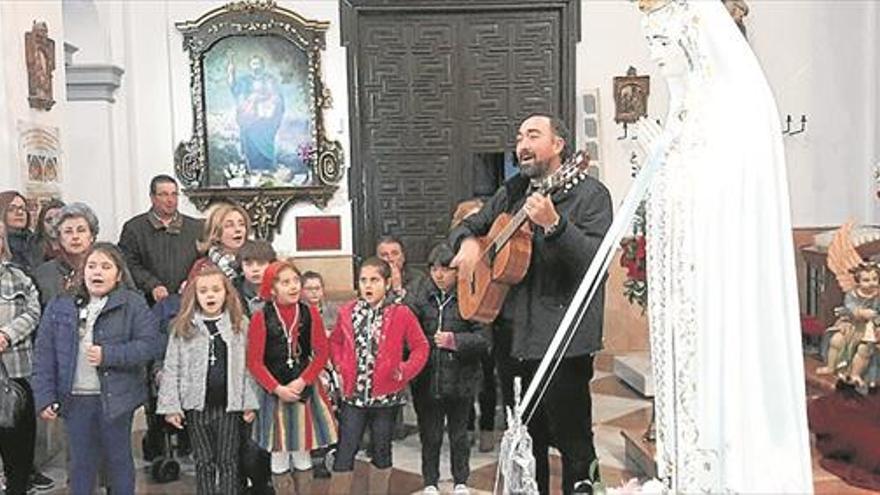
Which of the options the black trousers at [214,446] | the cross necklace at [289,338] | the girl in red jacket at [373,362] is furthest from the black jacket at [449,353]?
the black trousers at [214,446]

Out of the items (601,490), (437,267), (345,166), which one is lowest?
(601,490)

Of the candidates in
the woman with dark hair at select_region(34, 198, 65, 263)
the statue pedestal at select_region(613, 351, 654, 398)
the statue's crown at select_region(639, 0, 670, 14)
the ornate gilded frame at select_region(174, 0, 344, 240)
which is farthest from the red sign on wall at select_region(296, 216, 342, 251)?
the statue's crown at select_region(639, 0, 670, 14)

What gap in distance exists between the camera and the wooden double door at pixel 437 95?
817 centimetres

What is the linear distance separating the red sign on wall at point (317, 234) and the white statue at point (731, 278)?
651 cm

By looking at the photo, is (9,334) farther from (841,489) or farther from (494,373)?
(841,489)

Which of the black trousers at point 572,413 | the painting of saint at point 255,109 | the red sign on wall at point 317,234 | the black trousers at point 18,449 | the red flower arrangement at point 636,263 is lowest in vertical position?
the black trousers at point 18,449

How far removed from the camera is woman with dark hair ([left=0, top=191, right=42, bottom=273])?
15.9 ft

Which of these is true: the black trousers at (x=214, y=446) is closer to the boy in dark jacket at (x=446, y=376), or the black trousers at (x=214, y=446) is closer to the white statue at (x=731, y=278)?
the boy in dark jacket at (x=446, y=376)

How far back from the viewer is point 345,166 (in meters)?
8.27

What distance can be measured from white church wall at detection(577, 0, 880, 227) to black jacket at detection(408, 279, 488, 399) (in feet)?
13.0

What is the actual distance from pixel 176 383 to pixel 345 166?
426 centimetres

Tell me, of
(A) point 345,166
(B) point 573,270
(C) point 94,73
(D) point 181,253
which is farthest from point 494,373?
(C) point 94,73

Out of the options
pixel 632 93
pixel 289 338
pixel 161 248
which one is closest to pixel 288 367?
pixel 289 338

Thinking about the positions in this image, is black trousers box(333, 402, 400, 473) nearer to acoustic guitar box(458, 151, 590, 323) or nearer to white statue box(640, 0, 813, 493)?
acoustic guitar box(458, 151, 590, 323)
